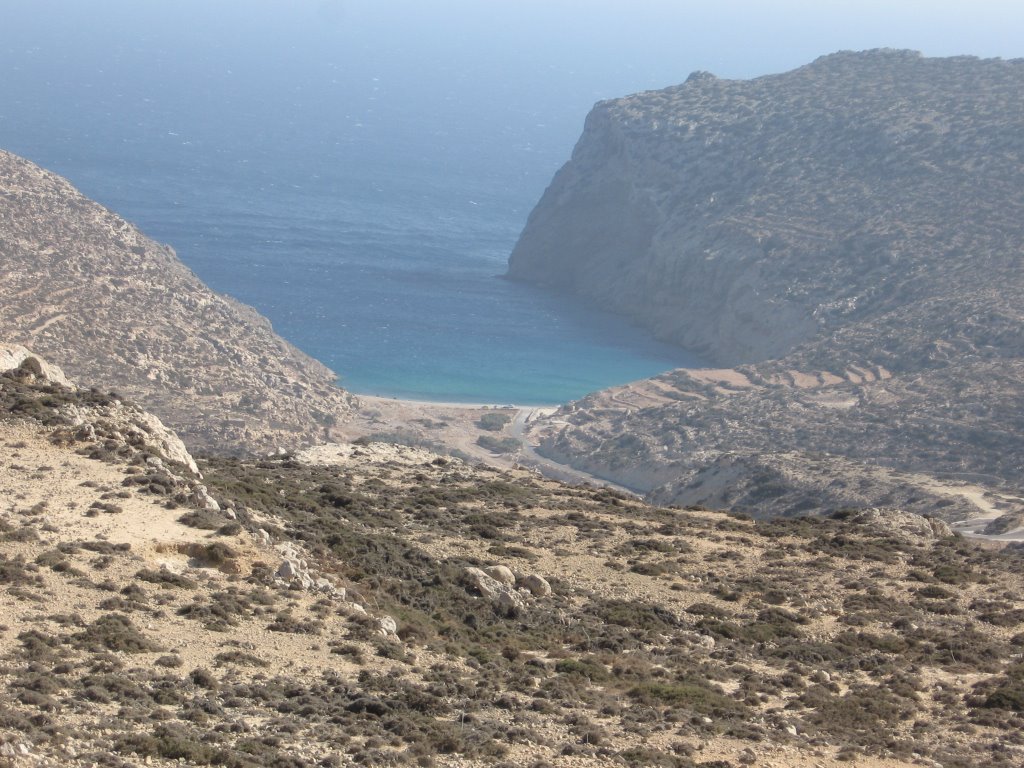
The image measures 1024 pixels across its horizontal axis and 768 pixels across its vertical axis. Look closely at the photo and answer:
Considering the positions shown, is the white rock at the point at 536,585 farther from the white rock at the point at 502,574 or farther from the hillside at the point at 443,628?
the white rock at the point at 502,574

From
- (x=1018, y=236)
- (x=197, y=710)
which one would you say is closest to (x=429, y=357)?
(x=1018, y=236)

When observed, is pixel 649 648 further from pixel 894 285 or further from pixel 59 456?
pixel 894 285

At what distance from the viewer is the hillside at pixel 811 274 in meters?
74.2

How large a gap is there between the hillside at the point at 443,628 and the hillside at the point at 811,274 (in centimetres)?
2490

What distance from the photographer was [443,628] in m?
28.6

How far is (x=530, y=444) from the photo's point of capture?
287ft

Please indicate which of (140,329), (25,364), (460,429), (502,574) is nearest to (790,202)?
(460,429)

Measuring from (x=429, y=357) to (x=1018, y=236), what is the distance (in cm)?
3994

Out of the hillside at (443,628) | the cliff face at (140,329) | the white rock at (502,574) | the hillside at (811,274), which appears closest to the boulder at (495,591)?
the hillside at (443,628)

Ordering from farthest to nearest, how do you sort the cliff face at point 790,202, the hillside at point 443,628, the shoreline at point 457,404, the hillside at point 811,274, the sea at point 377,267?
the cliff face at point 790,202 → the sea at point 377,267 → the shoreline at point 457,404 → the hillside at point 811,274 → the hillside at point 443,628

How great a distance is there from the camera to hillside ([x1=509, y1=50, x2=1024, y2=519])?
7419 centimetres

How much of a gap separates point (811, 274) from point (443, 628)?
87.7 metres

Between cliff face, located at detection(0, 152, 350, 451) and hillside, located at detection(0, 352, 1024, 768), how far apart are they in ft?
110

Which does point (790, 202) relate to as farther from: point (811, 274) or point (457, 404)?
point (457, 404)
